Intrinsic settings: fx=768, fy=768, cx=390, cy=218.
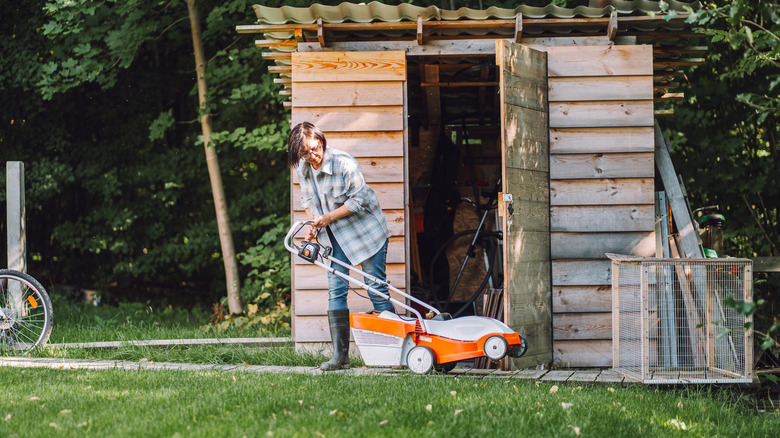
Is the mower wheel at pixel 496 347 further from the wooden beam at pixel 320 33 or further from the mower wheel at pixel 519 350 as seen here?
the wooden beam at pixel 320 33

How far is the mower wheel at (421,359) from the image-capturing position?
4895 mm

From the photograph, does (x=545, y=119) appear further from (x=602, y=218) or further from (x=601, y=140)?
(x=602, y=218)

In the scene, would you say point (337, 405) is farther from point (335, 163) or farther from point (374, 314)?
point (335, 163)

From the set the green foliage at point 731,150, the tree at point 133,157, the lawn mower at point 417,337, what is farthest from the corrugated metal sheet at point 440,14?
the tree at point 133,157

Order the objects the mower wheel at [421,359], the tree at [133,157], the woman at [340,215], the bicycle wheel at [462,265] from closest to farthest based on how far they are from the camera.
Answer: the mower wheel at [421,359] → the woman at [340,215] → the bicycle wheel at [462,265] → the tree at [133,157]

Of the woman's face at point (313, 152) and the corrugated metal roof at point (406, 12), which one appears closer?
the woman's face at point (313, 152)

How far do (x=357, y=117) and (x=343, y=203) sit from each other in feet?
3.26

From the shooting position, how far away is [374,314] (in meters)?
5.02

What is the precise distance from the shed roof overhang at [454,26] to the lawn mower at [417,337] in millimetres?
1683

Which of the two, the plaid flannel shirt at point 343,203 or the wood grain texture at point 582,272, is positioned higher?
the plaid flannel shirt at point 343,203

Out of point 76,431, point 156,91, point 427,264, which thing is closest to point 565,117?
point 427,264

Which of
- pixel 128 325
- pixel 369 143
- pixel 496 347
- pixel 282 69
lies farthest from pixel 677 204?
pixel 128 325

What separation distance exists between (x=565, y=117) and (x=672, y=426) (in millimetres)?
2716

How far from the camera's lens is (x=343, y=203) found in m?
5.11
